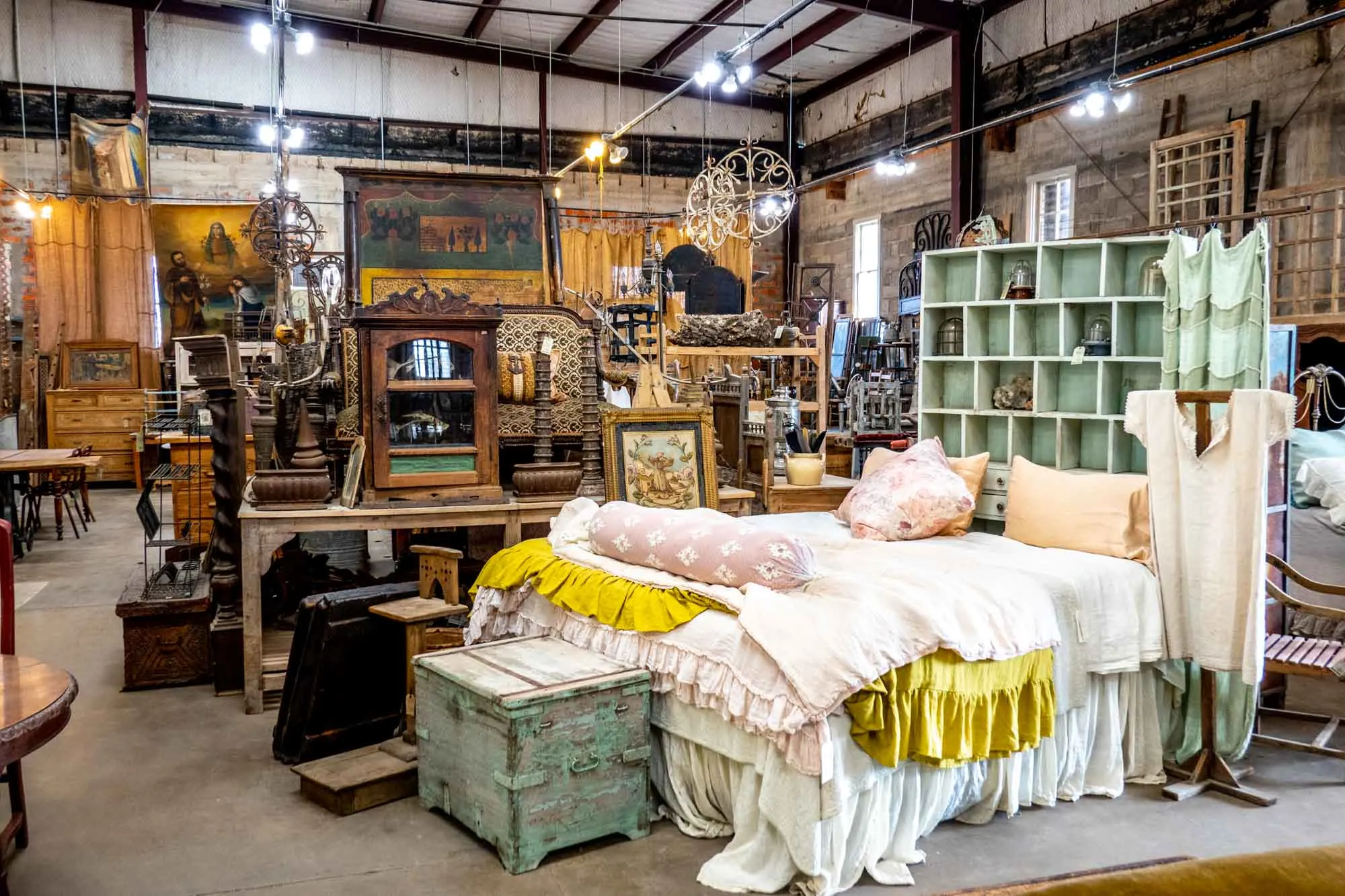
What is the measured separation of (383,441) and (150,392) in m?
9.86

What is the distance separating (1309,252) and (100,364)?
14024 millimetres

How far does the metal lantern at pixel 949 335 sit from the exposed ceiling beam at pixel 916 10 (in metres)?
6.41

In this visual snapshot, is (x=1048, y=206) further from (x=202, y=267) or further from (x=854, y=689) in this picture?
(x=202, y=267)

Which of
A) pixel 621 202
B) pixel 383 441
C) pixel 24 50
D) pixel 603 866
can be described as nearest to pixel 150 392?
pixel 24 50

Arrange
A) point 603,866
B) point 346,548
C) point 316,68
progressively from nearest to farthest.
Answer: point 603,866
point 346,548
point 316,68

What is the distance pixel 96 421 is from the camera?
13.4 meters

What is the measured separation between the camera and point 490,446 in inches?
208

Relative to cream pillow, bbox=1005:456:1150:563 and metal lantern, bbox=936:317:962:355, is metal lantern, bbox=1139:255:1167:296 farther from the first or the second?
cream pillow, bbox=1005:456:1150:563

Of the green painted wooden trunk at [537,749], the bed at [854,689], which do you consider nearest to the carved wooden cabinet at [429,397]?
the bed at [854,689]

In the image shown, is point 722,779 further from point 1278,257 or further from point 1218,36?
point 1218,36

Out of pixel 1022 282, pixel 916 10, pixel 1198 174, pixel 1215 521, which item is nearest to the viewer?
pixel 1215 521

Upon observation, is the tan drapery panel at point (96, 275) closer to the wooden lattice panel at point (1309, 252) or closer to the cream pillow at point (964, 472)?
the cream pillow at point (964, 472)

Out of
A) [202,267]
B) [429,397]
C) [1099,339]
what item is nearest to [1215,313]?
[1099,339]

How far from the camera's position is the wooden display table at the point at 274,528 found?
4.94 meters
